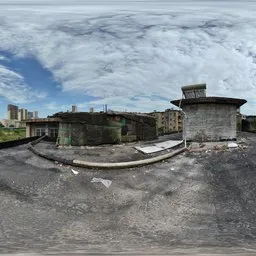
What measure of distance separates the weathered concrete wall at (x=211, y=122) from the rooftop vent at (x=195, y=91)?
855mm

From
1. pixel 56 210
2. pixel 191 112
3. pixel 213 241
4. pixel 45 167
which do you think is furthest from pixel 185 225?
pixel 191 112

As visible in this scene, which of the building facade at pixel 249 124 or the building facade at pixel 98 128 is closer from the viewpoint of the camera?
the building facade at pixel 98 128

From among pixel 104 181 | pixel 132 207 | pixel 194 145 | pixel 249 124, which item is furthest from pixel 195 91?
pixel 249 124

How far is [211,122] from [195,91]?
1.50m

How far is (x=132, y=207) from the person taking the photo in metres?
5.92

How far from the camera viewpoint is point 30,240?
4.48 metres

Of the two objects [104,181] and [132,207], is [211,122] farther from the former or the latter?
[132,207]

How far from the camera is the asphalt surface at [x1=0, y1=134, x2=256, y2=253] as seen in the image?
4.48m

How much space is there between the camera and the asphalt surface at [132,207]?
448cm

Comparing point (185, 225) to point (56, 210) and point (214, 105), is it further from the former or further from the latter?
point (214, 105)

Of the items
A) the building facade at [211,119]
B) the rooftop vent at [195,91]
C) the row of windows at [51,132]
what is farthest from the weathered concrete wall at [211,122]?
the row of windows at [51,132]

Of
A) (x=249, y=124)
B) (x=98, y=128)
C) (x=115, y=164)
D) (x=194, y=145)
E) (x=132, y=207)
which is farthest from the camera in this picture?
(x=249, y=124)

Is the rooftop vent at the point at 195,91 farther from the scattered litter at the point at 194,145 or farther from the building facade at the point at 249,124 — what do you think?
the building facade at the point at 249,124

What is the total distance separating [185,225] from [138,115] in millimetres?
7604
